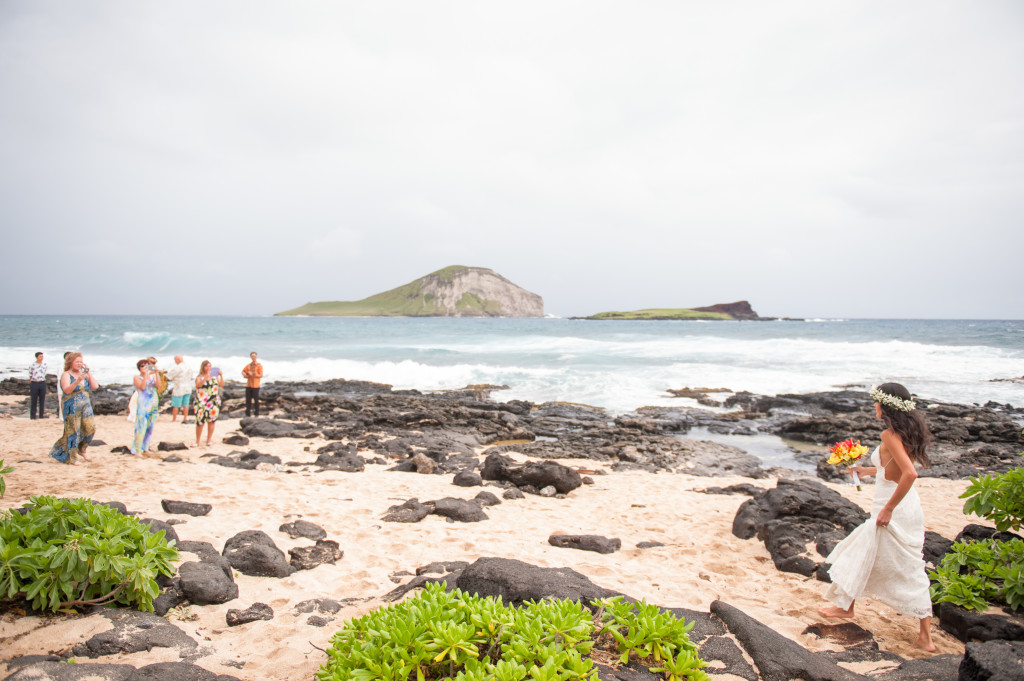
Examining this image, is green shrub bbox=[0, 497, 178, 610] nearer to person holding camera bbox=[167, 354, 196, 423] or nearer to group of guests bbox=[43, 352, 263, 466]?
group of guests bbox=[43, 352, 263, 466]

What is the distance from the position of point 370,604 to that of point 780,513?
5637 millimetres

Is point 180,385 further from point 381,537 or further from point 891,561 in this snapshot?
point 891,561

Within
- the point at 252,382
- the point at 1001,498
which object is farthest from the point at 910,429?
the point at 252,382

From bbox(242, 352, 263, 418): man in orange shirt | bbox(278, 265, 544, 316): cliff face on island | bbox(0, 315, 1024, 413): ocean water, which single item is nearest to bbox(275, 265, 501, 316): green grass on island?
bbox(278, 265, 544, 316): cliff face on island

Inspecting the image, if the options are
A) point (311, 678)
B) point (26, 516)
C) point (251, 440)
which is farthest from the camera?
point (251, 440)

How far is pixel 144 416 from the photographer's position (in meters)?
10.9

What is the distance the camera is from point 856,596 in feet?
15.5

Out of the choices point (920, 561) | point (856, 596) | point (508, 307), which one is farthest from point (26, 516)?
point (508, 307)

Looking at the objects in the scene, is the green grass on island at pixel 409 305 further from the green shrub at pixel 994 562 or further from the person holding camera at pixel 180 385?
the green shrub at pixel 994 562

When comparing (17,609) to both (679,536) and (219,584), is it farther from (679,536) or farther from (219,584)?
(679,536)

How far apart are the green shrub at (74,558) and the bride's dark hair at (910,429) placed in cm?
610

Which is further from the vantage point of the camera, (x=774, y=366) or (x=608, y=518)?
(x=774, y=366)

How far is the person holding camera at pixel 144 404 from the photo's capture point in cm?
1051

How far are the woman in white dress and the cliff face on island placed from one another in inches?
5997
